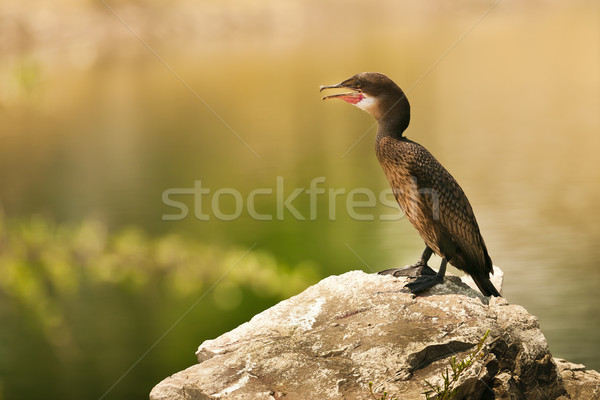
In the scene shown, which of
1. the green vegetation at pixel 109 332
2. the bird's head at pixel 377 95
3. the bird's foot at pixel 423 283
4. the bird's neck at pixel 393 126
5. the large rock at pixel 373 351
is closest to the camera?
the large rock at pixel 373 351

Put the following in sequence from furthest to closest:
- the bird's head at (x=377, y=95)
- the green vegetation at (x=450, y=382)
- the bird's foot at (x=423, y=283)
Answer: the bird's head at (x=377, y=95) < the bird's foot at (x=423, y=283) < the green vegetation at (x=450, y=382)

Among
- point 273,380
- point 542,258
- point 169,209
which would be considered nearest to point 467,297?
point 273,380

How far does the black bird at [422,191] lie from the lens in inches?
201

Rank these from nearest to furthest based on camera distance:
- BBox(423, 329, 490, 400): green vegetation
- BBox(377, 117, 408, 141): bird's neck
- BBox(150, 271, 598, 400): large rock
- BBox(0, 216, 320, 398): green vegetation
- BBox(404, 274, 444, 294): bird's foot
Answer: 1. BBox(423, 329, 490, 400): green vegetation
2. BBox(150, 271, 598, 400): large rock
3. BBox(404, 274, 444, 294): bird's foot
4. BBox(377, 117, 408, 141): bird's neck
5. BBox(0, 216, 320, 398): green vegetation

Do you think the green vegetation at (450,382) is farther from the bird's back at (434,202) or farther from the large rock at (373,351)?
the bird's back at (434,202)

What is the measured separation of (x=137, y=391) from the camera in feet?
29.9

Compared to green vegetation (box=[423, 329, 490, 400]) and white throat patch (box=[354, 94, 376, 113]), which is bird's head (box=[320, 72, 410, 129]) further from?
green vegetation (box=[423, 329, 490, 400])

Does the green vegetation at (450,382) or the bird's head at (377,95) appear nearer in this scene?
the green vegetation at (450,382)

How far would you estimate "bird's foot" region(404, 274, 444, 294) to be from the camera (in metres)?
5.03

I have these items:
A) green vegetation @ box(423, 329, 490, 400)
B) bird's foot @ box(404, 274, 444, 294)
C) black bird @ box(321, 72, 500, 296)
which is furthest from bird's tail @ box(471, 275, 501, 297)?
green vegetation @ box(423, 329, 490, 400)

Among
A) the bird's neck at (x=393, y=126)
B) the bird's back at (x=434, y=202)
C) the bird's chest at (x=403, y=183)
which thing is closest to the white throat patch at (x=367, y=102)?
the bird's neck at (x=393, y=126)

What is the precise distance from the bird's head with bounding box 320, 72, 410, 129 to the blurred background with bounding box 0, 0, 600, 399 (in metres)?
1.24

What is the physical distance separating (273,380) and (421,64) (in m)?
20.5

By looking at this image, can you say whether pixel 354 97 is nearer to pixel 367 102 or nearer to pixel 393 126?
pixel 367 102
